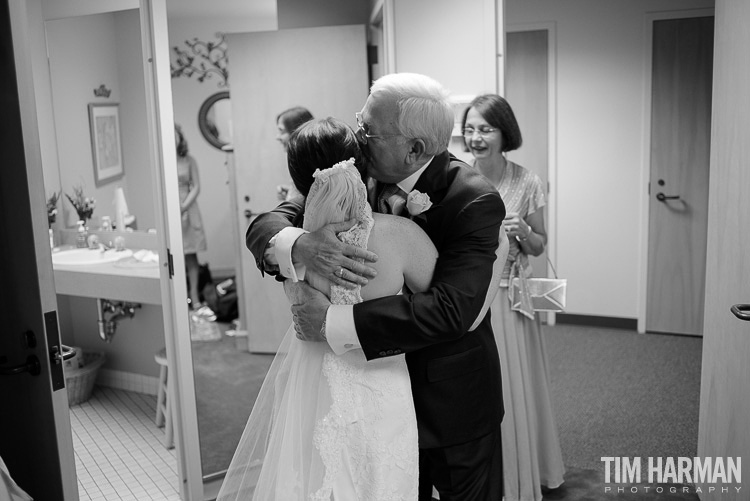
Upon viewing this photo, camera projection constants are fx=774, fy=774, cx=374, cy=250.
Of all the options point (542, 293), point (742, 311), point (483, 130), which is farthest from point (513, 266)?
point (742, 311)

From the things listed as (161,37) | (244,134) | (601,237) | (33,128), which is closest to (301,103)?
(244,134)

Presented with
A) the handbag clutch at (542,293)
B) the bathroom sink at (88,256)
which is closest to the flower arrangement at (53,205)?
the bathroom sink at (88,256)

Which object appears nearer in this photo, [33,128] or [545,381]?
[33,128]

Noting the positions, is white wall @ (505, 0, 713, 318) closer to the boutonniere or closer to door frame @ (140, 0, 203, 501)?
door frame @ (140, 0, 203, 501)

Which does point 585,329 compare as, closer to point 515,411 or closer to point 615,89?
point 615,89

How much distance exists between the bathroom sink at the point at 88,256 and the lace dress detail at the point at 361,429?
2.72m

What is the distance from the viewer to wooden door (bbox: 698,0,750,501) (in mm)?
2297

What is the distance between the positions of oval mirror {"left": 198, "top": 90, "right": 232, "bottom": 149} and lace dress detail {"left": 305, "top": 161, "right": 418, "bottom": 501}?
2836 millimetres

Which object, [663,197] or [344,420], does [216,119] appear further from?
[344,420]

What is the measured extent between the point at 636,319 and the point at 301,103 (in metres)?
2.98

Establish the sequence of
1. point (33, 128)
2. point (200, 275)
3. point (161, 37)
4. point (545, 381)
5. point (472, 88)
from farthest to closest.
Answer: point (200, 275)
point (472, 88)
point (545, 381)
point (161, 37)
point (33, 128)

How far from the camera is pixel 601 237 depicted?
213 inches

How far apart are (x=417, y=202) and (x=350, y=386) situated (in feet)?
1.41

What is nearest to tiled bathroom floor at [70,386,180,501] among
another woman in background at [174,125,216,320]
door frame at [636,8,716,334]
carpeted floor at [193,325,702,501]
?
carpeted floor at [193,325,702,501]
